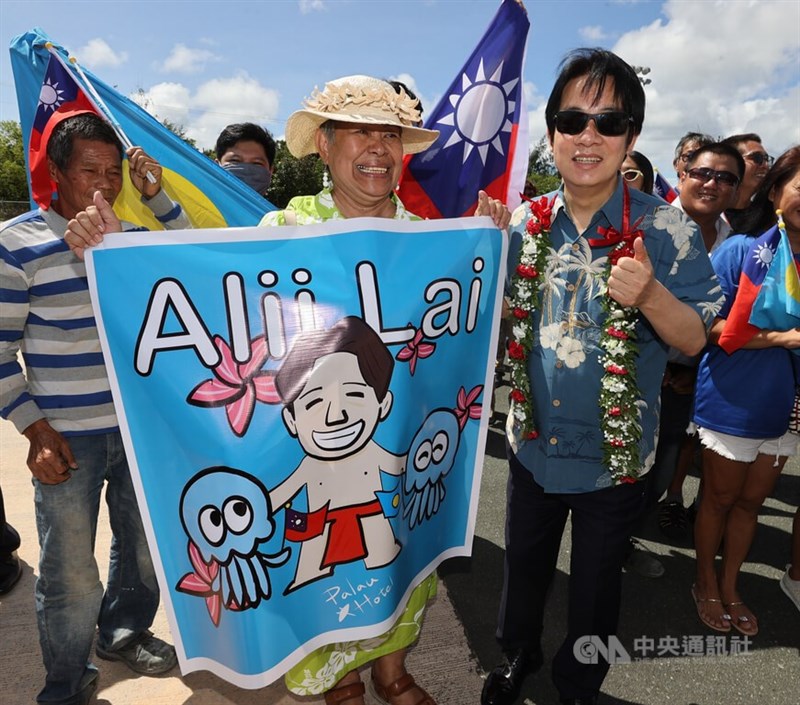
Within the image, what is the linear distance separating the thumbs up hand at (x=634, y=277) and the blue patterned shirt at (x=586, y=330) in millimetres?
188

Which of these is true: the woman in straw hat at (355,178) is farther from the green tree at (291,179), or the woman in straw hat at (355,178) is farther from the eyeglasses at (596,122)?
the green tree at (291,179)

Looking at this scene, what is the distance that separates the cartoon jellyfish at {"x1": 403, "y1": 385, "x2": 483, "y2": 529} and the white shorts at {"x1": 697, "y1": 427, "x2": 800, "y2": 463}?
1.30 metres

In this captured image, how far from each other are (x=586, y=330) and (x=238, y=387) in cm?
116

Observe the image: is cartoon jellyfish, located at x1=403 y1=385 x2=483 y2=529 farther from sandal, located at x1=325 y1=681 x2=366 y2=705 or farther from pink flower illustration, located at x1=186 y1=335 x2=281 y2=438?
sandal, located at x1=325 y1=681 x2=366 y2=705

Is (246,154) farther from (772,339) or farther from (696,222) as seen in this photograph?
(772,339)

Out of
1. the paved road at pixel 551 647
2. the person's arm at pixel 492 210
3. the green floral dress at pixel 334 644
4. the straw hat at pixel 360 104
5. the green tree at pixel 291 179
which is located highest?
the green tree at pixel 291 179

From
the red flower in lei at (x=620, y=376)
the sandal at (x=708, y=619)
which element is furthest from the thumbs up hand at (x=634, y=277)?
the sandal at (x=708, y=619)

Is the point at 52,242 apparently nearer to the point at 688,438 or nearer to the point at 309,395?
the point at 309,395

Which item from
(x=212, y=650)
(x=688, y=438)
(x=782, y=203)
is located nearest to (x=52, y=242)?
(x=212, y=650)

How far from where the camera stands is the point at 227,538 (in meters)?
1.81

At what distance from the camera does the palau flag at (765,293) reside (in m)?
2.42

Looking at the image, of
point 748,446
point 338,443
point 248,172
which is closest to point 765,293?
point 748,446

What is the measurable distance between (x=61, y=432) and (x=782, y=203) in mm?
3079

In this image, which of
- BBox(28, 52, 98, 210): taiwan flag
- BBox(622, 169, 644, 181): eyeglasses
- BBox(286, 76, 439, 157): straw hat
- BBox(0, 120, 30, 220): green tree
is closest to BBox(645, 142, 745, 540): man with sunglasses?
BBox(622, 169, 644, 181): eyeglasses
